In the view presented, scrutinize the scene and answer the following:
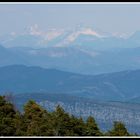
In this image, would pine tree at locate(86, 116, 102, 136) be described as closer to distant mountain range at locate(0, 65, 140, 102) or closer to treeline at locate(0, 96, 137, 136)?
treeline at locate(0, 96, 137, 136)

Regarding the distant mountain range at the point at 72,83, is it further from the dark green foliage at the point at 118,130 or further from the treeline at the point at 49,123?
the dark green foliage at the point at 118,130

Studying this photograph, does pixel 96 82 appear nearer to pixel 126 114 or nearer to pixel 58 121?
pixel 126 114

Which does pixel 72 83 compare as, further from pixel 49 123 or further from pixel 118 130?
pixel 118 130

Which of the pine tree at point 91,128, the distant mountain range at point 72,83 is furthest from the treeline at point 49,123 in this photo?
the distant mountain range at point 72,83

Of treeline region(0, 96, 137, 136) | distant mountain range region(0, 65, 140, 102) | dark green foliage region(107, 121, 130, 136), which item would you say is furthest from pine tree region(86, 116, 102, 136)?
distant mountain range region(0, 65, 140, 102)

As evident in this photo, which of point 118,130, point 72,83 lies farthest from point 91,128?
point 72,83
